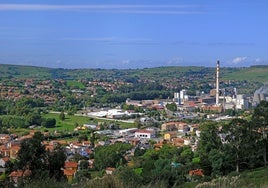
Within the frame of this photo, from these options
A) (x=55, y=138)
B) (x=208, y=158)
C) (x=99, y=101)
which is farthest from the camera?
(x=99, y=101)

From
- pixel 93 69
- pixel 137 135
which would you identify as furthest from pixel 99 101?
pixel 93 69

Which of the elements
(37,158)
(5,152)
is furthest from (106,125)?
(37,158)

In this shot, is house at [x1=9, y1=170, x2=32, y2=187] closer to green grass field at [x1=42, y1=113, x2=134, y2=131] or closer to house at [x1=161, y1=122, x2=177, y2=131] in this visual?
green grass field at [x1=42, y1=113, x2=134, y2=131]

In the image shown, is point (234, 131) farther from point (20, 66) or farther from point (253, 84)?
point (20, 66)

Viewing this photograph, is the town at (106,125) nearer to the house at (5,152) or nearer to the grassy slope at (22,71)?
the house at (5,152)

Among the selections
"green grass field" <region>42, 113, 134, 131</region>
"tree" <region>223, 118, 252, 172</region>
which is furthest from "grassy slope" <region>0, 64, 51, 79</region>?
"tree" <region>223, 118, 252, 172</region>

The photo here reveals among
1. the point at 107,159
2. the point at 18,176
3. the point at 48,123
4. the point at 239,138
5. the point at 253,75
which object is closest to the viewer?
the point at 18,176

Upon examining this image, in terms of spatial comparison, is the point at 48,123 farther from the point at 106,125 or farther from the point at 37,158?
the point at 37,158

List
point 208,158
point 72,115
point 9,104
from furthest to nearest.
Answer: point 9,104 → point 72,115 → point 208,158
